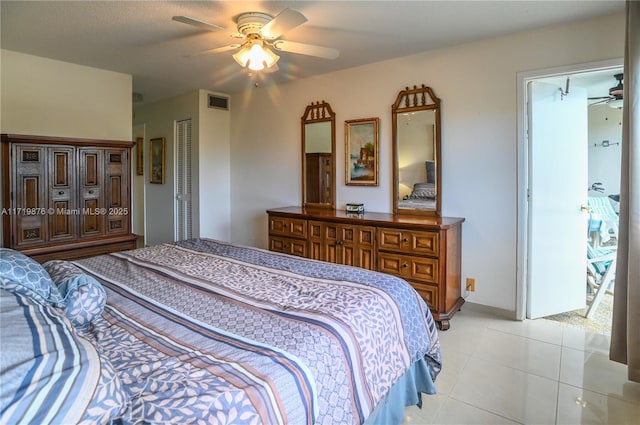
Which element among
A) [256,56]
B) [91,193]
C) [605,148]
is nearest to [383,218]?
[256,56]

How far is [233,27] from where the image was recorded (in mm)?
2846

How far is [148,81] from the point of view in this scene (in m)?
4.46

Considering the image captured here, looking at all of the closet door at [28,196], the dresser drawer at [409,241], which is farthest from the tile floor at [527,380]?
the closet door at [28,196]

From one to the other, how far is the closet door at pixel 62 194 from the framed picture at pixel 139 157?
2.87 m

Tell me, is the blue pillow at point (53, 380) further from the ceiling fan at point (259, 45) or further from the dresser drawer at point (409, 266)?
the dresser drawer at point (409, 266)

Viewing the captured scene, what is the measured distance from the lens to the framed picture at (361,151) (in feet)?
12.5

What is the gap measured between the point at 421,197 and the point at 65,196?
3.37 metres

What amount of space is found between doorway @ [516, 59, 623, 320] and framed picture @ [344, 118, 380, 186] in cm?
135

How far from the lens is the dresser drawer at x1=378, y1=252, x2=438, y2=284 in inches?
116

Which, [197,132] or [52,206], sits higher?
[197,132]

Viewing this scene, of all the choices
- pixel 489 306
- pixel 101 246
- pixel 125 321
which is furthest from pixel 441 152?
pixel 101 246

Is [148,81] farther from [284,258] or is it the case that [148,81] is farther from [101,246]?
[284,258]

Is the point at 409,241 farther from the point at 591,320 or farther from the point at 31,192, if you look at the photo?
the point at 31,192

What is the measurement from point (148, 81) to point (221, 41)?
72.3 inches
